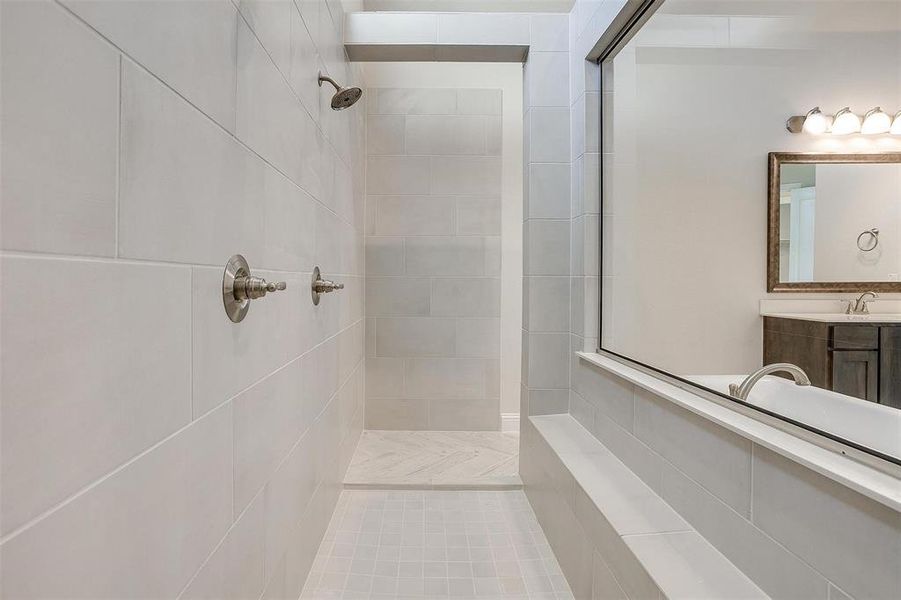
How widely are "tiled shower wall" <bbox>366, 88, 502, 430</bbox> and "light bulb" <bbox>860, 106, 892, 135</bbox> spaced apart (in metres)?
2.25

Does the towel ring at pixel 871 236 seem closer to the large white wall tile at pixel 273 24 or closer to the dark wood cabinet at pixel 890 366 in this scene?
the dark wood cabinet at pixel 890 366

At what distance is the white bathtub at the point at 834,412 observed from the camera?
2.36 feet

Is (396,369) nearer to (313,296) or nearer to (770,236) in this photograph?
(313,296)

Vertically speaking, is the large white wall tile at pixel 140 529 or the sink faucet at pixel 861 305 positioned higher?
the sink faucet at pixel 861 305

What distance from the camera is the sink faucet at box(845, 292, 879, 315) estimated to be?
2.53 ft

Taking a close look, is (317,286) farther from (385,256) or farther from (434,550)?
(385,256)

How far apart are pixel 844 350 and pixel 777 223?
309 millimetres

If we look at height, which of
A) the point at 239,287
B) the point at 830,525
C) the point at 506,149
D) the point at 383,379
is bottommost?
the point at 383,379

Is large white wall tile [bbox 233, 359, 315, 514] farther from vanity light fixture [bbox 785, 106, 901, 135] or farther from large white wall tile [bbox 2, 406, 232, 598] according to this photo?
vanity light fixture [bbox 785, 106, 901, 135]

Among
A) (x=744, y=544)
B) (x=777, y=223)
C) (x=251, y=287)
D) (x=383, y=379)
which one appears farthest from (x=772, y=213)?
(x=383, y=379)

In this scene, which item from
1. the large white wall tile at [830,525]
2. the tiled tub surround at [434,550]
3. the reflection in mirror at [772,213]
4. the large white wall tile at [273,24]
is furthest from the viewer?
the tiled tub surround at [434,550]

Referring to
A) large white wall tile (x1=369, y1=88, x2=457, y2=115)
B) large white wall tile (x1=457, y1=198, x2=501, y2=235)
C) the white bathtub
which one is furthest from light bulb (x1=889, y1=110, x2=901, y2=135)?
large white wall tile (x1=369, y1=88, x2=457, y2=115)

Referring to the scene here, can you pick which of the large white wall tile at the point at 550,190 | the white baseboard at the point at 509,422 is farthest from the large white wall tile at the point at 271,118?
the white baseboard at the point at 509,422

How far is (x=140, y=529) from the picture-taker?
1.94 feet
